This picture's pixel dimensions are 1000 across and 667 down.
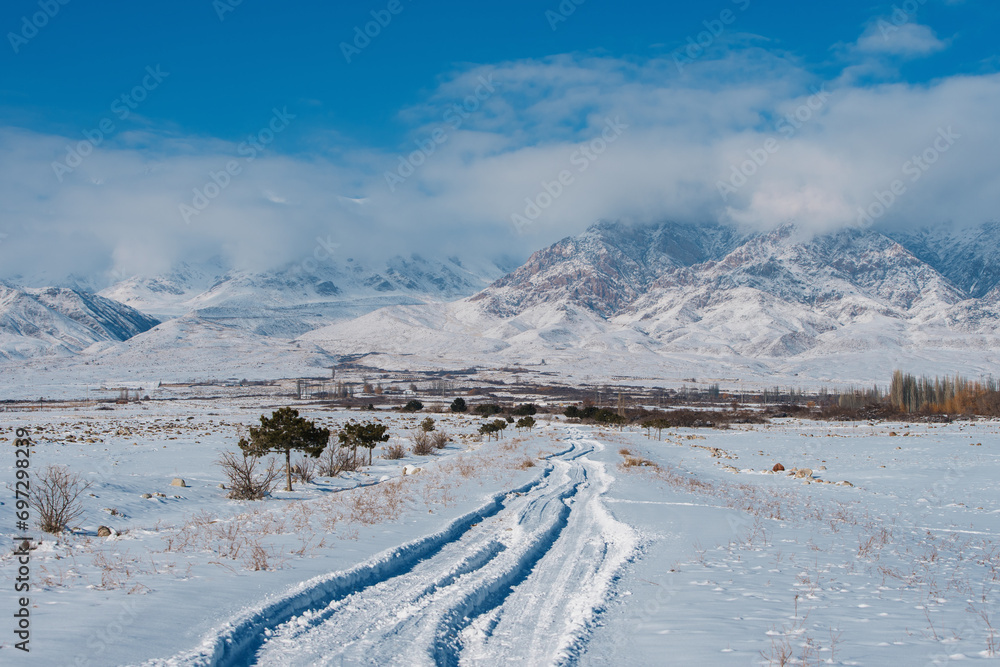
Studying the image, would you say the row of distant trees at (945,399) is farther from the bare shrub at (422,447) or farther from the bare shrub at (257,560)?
the bare shrub at (257,560)

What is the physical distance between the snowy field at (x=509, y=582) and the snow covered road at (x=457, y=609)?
4cm

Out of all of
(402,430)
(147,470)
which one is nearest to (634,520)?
(147,470)

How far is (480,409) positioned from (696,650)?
95.9 m

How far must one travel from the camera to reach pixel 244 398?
14500cm

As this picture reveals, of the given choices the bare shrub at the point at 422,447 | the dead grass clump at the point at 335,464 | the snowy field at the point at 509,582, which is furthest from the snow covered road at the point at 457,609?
the bare shrub at the point at 422,447

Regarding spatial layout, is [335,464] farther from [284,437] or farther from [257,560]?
[257,560]

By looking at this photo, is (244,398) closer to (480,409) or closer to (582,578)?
(480,409)

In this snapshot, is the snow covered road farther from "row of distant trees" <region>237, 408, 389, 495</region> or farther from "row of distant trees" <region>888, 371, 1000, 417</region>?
"row of distant trees" <region>888, 371, 1000, 417</region>

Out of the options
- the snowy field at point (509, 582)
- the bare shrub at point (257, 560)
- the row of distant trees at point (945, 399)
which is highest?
the bare shrub at point (257, 560)

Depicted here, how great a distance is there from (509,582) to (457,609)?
69.7 inches

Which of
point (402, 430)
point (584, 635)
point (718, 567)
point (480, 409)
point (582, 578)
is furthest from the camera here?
point (480, 409)

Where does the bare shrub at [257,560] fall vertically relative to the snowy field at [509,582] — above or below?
above

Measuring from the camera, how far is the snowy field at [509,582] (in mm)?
6988

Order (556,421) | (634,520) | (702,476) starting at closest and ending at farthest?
(634,520) → (702,476) → (556,421)
